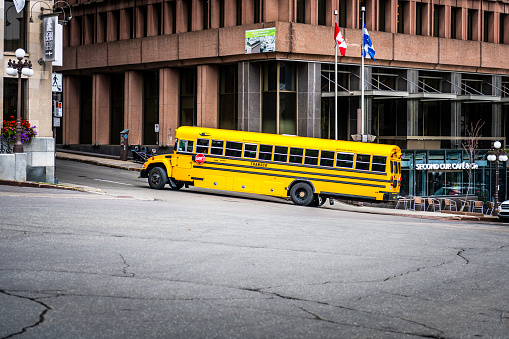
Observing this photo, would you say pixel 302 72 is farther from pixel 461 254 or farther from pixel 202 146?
pixel 461 254

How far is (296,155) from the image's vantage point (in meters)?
28.3

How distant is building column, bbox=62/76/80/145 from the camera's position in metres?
57.1

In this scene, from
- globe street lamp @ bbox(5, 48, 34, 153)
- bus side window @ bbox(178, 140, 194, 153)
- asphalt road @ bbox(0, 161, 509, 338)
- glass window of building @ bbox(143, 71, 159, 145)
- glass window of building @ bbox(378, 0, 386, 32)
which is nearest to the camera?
asphalt road @ bbox(0, 161, 509, 338)

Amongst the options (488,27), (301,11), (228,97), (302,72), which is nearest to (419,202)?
(302,72)

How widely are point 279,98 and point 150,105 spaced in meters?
12.5

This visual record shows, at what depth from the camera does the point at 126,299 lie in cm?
816

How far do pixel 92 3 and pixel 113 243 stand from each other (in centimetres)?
4637

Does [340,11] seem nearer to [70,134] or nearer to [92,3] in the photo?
[92,3]

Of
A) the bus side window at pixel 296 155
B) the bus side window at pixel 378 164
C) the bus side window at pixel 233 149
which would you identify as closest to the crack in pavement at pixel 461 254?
the bus side window at pixel 378 164

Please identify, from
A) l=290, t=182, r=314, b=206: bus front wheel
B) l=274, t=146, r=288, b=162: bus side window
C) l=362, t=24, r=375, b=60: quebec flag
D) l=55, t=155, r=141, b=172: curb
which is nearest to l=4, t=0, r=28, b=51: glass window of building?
l=274, t=146, r=288, b=162: bus side window

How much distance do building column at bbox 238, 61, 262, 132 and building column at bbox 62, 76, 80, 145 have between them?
19243mm

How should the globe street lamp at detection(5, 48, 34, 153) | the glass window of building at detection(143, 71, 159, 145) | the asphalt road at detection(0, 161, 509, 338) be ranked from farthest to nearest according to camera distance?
the glass window of building at detection(143, 71, 159, 145), the globe street lamp at detection(5, 48, 34, 153), the asphalt road at detection(0, 161, 509, 338)

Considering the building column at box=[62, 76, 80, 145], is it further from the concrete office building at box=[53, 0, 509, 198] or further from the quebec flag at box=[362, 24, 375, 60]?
the quebec flag at box=[362, 24, 375, 60]

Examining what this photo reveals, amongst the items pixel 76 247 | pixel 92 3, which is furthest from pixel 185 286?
pixel 92 3
